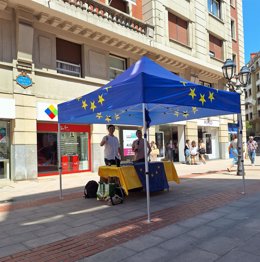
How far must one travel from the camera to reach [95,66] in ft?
49.0

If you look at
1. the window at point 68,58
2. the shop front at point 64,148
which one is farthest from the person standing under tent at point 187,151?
the window at point 68,58

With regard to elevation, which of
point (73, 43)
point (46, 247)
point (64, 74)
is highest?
point (73, 43)

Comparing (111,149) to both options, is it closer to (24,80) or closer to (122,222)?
(122,222)

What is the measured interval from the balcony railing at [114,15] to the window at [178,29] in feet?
8.08

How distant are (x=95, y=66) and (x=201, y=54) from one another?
9658 mm

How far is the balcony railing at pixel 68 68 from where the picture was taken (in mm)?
13719

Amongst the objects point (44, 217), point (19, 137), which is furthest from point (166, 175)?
point (19, 137)

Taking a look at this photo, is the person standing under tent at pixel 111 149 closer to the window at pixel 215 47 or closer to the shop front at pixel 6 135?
the shop front at pixel 6 135

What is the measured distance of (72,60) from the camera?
14281 millimetres

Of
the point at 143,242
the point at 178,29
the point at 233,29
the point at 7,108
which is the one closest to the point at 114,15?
the point at 178,29

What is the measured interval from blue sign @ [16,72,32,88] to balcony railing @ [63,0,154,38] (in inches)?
150

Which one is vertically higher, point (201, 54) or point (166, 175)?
point (201, 54)

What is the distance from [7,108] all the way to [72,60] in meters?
4.25

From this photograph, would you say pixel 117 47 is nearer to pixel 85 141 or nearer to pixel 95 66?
pixel 95 66
